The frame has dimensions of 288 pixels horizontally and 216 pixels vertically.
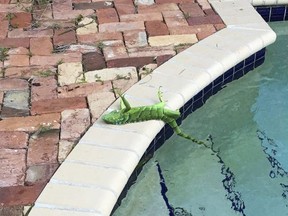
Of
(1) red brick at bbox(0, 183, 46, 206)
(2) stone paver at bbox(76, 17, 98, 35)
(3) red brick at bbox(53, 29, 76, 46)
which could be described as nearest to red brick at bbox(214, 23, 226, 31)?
(2) stone paver at bbox(76, 17, 98, 35)

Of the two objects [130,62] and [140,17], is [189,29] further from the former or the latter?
[130,62]

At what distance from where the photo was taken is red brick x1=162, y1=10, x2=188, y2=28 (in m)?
4.46

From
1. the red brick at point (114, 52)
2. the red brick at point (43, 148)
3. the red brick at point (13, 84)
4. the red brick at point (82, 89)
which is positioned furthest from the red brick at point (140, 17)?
the red brick at point (43, 148)

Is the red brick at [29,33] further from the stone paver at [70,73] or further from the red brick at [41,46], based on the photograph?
the stone paver at [70,73]

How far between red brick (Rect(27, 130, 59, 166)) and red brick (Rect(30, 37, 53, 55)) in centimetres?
96

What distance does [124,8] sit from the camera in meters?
4.73

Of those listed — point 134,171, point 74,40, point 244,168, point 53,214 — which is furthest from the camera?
point 74,40

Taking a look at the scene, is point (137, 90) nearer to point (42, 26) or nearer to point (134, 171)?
point (134, 171)

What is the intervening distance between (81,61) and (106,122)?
79 cm

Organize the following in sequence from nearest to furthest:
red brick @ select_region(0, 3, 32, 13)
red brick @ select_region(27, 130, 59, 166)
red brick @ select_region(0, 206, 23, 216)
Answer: red brick @ select_region(0, 206, 23, 216), red brick @ select_region(27, 130, 59, 166), red brick @ select_region(0, 3, 32, 13)

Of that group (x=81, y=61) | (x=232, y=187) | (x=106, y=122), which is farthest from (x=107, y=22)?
(x=232, y=187)

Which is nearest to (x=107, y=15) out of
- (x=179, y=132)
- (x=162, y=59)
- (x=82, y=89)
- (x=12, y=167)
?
(x=162, y=59)

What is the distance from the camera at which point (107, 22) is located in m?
4.52

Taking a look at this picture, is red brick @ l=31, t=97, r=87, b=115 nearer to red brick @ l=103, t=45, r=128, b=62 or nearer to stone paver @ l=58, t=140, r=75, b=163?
stone paver @ l=58, t=140, r=75, b=163
